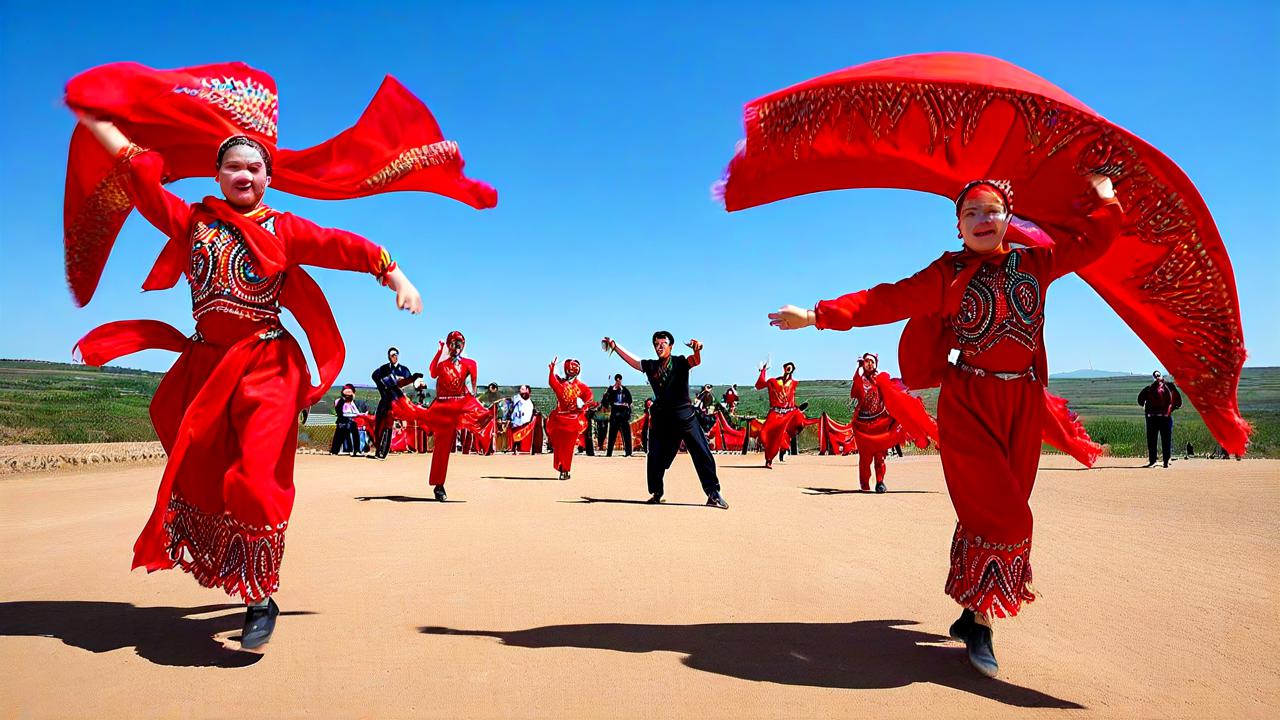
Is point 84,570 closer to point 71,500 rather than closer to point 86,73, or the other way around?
point 86,73

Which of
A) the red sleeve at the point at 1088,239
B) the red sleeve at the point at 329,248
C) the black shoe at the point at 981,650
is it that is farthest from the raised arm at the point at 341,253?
the red sleeve at the point at 1088,239

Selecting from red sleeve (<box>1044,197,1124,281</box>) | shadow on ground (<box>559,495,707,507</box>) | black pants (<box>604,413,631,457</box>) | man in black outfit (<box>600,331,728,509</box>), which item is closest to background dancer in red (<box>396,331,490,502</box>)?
shadow on ground (<box>559,495,707,507</box>)

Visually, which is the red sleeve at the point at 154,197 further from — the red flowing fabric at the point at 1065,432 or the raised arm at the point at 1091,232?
the red flowing fabric at the point at 1065,432

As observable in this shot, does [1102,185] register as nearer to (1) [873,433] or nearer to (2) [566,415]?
(1) [873,433]

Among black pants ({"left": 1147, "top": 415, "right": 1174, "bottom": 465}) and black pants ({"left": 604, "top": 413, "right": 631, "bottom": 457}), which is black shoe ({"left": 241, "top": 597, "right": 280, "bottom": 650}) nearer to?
black pants ({"left": 604, "top": 413, "right": 631, "bottom": 457})

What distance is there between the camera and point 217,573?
4.16m

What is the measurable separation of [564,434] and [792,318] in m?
10.1

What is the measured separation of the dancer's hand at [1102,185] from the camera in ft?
13.0

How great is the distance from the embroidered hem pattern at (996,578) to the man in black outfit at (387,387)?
43.2ft

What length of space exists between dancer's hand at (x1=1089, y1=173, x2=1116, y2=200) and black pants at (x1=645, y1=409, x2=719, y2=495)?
20.6 ft

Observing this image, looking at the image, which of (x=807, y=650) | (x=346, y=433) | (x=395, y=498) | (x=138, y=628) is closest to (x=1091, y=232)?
(x=807, y=650)

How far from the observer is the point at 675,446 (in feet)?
33.4

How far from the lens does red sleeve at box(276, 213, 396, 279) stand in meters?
4.37

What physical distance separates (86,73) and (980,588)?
220 inches
